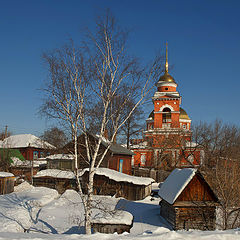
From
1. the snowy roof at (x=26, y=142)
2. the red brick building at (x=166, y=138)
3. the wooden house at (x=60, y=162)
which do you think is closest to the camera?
the wooden house at (x=60, y=162)

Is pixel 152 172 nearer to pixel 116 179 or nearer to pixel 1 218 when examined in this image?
pixel 116 179

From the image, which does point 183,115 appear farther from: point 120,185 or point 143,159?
point 120,185

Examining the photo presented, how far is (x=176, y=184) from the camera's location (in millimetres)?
15344

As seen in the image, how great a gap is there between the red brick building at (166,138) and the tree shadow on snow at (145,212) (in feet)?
59.3

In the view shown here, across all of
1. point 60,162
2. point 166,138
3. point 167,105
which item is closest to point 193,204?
point 60,162

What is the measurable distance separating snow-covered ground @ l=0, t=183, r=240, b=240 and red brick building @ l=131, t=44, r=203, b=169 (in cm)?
1755

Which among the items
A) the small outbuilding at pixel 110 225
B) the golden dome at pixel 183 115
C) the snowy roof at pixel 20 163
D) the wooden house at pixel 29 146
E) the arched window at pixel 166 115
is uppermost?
the golden dome at pixel 183 115

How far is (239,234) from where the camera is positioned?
24.5 feet

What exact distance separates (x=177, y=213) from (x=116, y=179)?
9.29 metres

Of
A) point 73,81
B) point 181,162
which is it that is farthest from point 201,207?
point 181,162

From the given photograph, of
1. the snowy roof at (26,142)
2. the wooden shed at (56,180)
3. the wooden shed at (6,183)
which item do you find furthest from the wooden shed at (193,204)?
the snowy roof at (26,142)

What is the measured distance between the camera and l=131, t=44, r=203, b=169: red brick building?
3988 cm

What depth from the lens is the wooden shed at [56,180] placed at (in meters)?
24.9

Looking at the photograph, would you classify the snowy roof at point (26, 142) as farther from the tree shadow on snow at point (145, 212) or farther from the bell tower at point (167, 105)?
the tree shadow on snow at point (145, 212)
